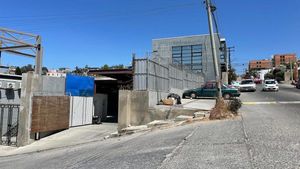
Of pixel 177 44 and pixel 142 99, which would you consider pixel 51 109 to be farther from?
pixel 177 44

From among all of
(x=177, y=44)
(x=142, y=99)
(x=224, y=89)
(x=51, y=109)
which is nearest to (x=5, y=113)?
(x=51, y=109)

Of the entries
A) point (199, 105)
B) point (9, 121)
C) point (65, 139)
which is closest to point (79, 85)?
point (9, 121)

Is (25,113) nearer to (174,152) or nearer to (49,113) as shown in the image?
(49,113)

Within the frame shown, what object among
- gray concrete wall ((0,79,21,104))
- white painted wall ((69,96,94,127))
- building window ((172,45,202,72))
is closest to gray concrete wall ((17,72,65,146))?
gray concrete wall ((0,79,21,104))

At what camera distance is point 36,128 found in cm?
2173

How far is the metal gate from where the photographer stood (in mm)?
23805

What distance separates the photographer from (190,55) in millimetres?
58531

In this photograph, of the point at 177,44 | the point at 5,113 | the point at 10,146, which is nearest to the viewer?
the point at 10,146

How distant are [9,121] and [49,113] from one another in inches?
144

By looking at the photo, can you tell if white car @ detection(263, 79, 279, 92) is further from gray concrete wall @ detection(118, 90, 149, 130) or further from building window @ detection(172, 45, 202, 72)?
gray concrete wall @ detection(118, 90, 149, 130)

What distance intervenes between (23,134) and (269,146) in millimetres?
17142

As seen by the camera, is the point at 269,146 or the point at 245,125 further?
the point at 245,125

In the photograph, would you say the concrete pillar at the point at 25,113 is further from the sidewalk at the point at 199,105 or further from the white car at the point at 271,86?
the white car at the point at 271,86

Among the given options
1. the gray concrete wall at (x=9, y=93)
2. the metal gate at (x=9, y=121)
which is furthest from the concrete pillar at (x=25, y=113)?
the gray concrete wall at (x=9, y=93)
